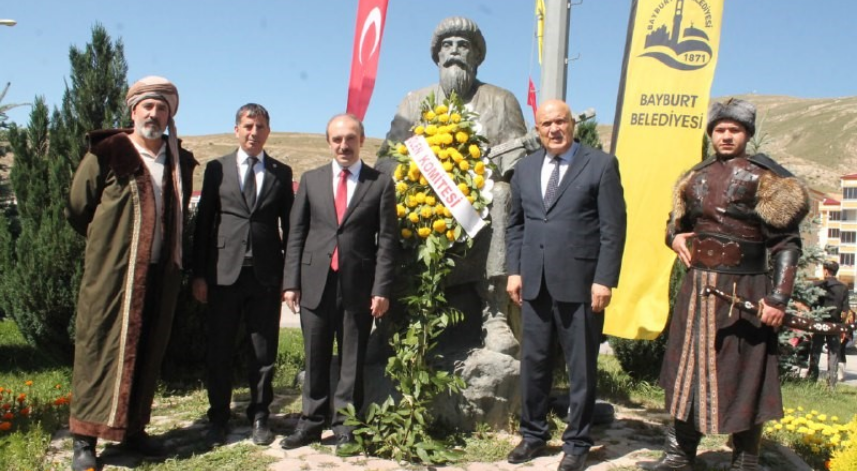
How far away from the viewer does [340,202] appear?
3.92m

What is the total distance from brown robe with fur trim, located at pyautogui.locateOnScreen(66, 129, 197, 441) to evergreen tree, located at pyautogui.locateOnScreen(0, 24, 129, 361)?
2123mm

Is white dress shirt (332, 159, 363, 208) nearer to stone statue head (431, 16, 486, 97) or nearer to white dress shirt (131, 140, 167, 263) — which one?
white dress shirt (131, 140, 167, 263)

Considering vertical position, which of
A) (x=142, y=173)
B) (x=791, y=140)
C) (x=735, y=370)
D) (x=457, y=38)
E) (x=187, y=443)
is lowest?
(x=187, y=443)

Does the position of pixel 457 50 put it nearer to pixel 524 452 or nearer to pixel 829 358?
pixel 524 452

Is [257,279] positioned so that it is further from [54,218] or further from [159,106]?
[54,218]

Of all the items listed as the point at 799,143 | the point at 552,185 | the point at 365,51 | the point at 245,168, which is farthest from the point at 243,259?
the point at 799,143

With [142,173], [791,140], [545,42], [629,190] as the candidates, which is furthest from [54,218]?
[791,140]

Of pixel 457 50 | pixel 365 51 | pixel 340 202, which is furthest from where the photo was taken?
pixel 365 51

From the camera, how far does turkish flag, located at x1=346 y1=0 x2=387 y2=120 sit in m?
6.98

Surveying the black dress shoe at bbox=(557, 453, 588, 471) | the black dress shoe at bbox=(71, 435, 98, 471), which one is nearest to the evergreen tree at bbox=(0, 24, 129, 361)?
the black dress shoe at bbox=(71, 435, 98, 471)

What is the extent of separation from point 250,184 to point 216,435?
1.51 metres

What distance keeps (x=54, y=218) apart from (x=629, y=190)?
4.84 meters

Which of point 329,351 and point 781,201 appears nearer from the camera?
point 781,201

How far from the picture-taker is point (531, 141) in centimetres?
459
